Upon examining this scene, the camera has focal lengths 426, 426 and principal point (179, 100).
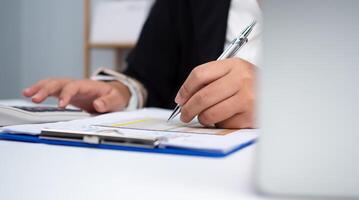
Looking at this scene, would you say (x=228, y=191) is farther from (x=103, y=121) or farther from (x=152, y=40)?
(x=152, y=40)

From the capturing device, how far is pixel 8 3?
2.99 meters

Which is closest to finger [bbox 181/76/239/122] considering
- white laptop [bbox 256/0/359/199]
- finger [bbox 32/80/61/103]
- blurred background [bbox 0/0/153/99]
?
white laptop [bbox 256/0/359/199]

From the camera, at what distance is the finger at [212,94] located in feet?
1.76

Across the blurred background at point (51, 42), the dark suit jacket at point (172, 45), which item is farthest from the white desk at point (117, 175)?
the blurred background at point (51, 42)

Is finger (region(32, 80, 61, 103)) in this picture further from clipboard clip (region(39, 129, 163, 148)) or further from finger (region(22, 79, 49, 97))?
clipboard clip (region(39, 129, 163, 148))

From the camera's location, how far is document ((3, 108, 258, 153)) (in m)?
0.42

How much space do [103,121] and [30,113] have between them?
4.3 inches

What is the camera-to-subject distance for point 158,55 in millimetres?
1235

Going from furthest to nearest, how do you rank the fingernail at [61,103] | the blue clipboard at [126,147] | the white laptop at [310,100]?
the fingernail at [61,103] < the blue clipboard at [126,147] < the white laptop at [310,100]

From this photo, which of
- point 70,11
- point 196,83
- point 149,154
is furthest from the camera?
point 70,11

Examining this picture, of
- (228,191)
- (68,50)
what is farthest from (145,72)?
(68,50)

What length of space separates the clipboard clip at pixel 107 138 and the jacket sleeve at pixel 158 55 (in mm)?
702

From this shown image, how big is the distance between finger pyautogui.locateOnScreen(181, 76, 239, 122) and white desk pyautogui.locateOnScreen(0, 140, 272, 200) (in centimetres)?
12

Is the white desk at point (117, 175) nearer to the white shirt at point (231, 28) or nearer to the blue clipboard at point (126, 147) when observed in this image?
the blue clipboard at point (126, 147)
